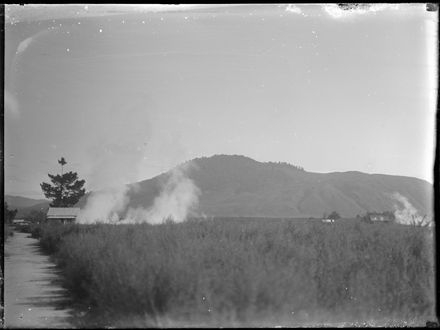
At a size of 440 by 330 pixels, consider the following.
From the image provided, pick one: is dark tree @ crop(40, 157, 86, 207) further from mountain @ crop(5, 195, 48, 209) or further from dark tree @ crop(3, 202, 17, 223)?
dark tree @ crop(3, 202, 17, 223)

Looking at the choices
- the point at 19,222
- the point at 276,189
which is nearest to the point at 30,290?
the point at 19,222

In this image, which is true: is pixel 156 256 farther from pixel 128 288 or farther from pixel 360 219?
pixel 360 219

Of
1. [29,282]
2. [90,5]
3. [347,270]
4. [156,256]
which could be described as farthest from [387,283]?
[90,5]

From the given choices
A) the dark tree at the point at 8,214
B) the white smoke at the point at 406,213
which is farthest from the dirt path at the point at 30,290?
the white smoke at the point at 406,213

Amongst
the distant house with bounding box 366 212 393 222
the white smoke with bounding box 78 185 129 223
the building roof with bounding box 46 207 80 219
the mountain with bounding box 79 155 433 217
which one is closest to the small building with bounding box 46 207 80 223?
the building roof with bounding box 46 207 80 219

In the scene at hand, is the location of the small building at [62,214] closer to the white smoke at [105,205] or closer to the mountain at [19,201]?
the white smoke at [105,205]
